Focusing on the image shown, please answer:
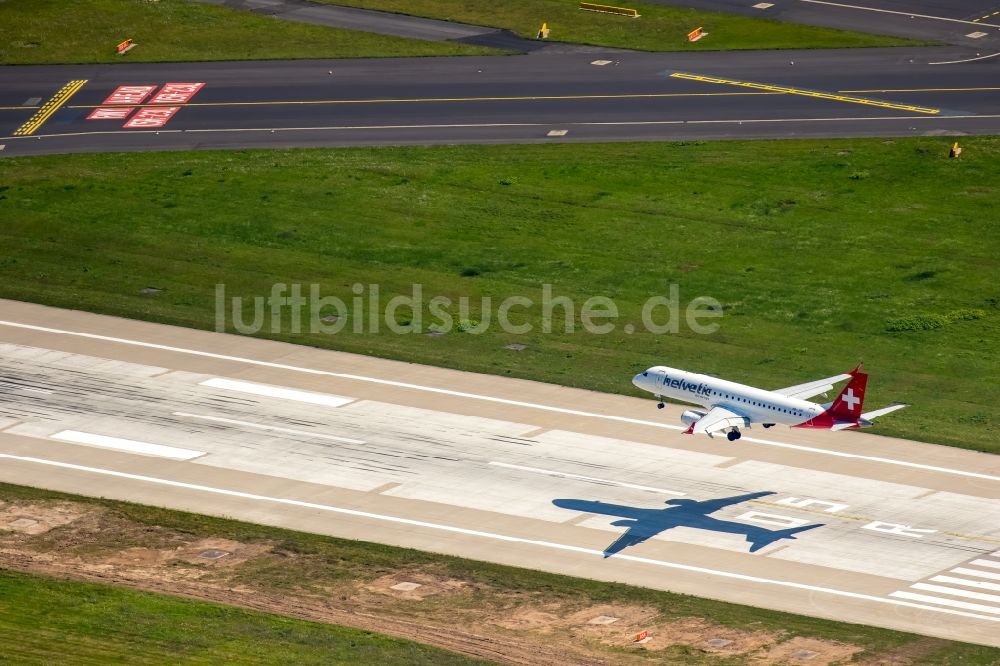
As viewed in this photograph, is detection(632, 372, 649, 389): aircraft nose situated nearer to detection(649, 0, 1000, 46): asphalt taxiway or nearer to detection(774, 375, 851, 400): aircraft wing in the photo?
detection(774, 375, 851, 400): aircraft wing

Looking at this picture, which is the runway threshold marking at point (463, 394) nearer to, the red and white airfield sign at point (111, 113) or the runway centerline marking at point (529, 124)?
the runway centerline marking at point (529, 124)

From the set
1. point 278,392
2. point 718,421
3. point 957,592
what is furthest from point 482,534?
point 957,592

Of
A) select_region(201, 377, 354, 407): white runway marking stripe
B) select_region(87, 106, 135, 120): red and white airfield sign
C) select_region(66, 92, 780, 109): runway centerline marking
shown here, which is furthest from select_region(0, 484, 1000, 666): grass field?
select_region(66, 92, 780, 109): runway centerline marking

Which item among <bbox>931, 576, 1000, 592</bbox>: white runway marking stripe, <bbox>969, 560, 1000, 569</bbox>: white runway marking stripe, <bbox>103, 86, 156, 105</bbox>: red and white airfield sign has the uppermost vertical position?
<bbox>103, 86, 156, 105</bbox>: red and white airfield sign

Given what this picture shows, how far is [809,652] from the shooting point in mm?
80812

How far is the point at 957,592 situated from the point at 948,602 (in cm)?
126

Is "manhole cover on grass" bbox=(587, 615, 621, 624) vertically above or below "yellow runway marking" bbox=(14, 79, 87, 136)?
below

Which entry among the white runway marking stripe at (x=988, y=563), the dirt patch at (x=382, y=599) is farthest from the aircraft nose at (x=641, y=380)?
the white runway marking stripe at (x=988, y=563)

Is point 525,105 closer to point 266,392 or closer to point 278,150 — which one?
point 278,150

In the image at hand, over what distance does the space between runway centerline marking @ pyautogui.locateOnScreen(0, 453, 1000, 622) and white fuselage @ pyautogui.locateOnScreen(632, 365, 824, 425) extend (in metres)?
12.3

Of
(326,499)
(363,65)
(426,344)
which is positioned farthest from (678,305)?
(363,65)

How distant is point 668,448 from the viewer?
104625 millimetres

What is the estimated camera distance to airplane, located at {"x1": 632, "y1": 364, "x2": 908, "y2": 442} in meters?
94.9

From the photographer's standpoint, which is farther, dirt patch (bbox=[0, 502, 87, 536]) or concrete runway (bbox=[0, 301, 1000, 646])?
dirt patch (bbox=[0, 502, 87, 536])
